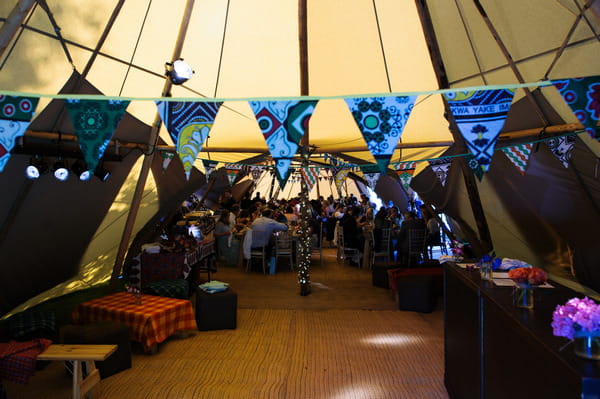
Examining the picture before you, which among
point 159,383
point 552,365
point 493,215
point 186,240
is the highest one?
point 493,215

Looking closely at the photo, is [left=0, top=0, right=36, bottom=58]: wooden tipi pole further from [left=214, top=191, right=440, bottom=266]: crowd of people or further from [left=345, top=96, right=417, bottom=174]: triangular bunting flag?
[left=214, top=191, right=440, bottom=266]: crowd of people

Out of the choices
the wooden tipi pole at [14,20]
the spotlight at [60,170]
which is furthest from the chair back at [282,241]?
the wooden tipi pole at [14,20]

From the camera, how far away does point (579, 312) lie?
1866 mm

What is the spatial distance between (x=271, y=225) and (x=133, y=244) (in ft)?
9.24

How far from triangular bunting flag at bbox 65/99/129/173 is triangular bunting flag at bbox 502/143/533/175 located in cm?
431

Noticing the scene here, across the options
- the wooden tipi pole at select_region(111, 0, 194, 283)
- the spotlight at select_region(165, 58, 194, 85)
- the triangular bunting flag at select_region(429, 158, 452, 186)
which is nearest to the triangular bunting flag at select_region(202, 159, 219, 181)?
the wooden tipi pole at select_region(111, 0, 194, 283)

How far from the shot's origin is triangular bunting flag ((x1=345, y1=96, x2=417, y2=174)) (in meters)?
3.12

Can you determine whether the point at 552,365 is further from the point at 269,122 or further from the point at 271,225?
the point at 271,225

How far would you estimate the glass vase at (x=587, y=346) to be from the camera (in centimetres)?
181

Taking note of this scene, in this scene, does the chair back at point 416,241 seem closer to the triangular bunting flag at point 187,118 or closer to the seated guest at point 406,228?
the seated guest at point 406,228

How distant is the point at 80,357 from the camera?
373 centimetres

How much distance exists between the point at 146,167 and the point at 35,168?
1842 millimetres

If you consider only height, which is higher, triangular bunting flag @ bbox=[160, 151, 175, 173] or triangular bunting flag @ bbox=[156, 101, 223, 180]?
triangular bunting flag @ bbox=[160, 151, 175, 173]

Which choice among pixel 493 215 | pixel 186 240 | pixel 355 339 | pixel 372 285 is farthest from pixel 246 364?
pixel 493 215
